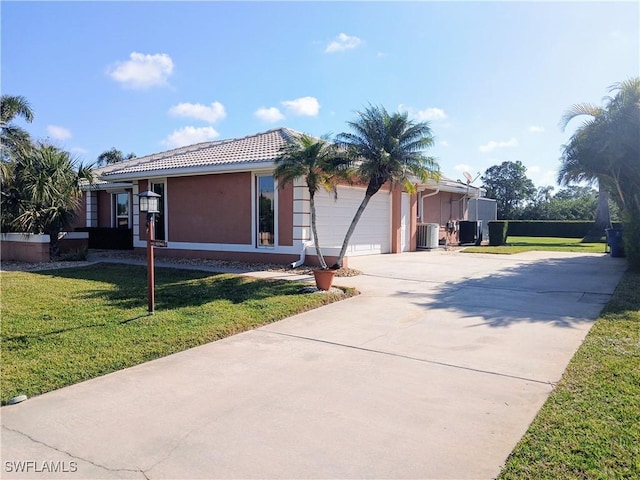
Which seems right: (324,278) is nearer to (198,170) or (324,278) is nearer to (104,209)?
(198,170)

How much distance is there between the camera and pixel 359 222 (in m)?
15.9

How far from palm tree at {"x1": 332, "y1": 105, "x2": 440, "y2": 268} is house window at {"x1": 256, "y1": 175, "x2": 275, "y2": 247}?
3.74 m

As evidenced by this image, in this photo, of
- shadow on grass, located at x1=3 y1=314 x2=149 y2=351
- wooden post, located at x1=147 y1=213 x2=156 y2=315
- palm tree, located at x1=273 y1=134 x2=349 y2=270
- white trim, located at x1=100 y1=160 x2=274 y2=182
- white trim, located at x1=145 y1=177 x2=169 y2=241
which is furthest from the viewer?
white trim, located at x1=145 y1=177 x2=169 y2=241

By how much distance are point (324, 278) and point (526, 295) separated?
3.90m

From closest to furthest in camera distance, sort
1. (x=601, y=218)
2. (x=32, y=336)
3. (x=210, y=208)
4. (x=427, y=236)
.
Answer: (x=32, y=336) → (x=210, y=208) → (x=427, y=236) → (x=601, y=218)

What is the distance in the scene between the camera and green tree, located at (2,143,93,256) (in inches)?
545

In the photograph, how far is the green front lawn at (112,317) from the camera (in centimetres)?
495

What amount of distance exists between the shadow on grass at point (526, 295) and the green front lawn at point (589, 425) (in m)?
1.71

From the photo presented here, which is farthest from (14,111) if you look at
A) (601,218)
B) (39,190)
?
(601,218)

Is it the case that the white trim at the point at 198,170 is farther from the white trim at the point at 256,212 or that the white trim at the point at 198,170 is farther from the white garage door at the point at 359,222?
the white garage door at the point at 359,222

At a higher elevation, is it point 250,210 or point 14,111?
point 14,111

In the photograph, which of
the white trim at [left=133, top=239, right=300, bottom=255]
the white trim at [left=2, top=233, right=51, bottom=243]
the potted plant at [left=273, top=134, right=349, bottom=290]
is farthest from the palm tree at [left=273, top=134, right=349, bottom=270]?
the white trim at [left=2, top=233, right=51, bottom=243]

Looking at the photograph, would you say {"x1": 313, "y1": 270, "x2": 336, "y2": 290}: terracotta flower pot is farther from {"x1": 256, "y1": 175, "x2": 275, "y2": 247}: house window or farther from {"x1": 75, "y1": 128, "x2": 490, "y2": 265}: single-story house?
{"x1": 256, "y1": 175, "x2": 275, "y2": 247}: house window

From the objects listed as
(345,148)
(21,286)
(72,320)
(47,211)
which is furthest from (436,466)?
(47,211)
